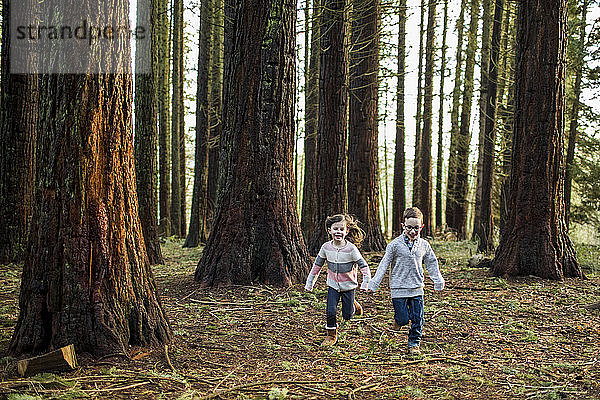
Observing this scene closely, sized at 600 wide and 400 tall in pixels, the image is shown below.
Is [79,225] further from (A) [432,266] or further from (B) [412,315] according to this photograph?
(A) [432,266]

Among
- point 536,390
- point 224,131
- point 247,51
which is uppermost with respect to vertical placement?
point 247,51

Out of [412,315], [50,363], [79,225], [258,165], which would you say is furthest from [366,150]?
[50,363]

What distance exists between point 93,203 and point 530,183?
8154 millimetres

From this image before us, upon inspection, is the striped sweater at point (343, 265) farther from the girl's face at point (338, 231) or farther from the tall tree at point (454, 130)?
the tall tree at point (454, 130)

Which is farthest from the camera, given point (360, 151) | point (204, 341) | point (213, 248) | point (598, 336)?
point (360, 151)

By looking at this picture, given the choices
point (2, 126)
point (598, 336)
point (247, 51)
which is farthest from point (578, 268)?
point (2, 126)

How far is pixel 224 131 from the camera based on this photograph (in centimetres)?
931

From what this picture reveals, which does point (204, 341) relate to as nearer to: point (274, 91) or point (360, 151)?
point (274, 91)

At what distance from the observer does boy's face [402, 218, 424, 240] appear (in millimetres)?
6074

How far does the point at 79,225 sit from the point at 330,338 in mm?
2832

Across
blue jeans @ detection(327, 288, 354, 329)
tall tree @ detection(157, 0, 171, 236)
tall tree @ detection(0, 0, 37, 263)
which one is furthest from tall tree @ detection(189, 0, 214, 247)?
blue jeans @ detection(327, 288, 354, 329)

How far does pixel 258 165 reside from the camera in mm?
8977

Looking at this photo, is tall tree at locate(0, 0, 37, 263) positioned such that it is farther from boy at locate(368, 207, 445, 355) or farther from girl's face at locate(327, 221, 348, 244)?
boy at locate(368, 207, 445, 355)

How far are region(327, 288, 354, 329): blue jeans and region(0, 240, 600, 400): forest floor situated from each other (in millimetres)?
243
